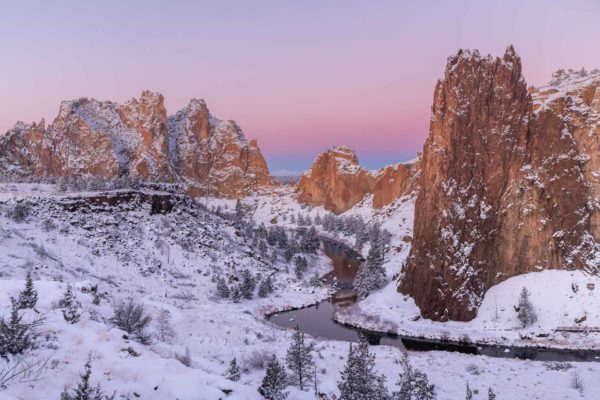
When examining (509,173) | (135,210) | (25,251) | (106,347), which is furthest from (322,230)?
(106,347)

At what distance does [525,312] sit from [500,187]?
1775 cm

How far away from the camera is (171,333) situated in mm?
36719

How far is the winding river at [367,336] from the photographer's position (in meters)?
44.2

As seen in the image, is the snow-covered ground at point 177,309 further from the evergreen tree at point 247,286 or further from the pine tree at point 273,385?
the evergreen tree at point 247,286

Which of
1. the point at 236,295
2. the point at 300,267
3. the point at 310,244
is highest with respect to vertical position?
the point at 310,244

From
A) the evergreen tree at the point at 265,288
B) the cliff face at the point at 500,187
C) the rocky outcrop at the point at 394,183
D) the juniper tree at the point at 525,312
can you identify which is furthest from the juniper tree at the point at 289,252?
the rocky outcrop at the point at 394,183

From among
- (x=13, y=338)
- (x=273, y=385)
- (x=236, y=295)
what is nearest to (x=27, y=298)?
(x=13, y=338)

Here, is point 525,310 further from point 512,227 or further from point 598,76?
point 598,76

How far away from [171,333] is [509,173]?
49.3 metres

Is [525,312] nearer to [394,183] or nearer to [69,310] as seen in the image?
[69,310]

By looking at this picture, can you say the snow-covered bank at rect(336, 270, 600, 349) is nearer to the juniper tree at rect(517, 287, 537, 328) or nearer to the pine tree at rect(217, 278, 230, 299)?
the juniper tree at rect(517, 287, 537, 328)

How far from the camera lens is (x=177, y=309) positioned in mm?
48688

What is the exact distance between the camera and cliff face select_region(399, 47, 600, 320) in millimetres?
55219

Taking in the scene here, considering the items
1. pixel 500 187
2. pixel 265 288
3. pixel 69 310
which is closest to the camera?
pixel 69 310
